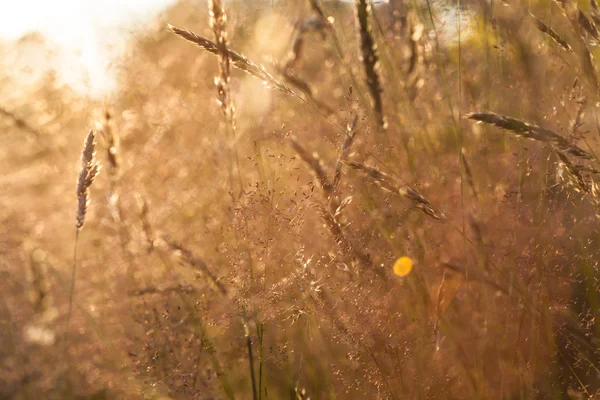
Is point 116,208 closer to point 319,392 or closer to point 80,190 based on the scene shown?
point 80,190

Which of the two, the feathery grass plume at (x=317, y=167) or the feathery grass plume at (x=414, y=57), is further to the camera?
the feathery grass plume at (x=414, y=57)

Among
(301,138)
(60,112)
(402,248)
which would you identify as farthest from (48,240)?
(402,248)

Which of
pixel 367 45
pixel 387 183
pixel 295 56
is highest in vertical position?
pixel 295 56

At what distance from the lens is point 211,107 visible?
7.33 ft

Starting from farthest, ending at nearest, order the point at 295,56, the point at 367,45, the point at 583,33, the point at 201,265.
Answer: the point at 295,56 → the point at 201,265 → the point at 367,45 → the point at 583,33

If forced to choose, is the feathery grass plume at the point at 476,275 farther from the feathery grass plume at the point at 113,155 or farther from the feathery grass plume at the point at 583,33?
the feathery grass plume at the point at 113,155

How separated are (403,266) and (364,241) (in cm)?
10

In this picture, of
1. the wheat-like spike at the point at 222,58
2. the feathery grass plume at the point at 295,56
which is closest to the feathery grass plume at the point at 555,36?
the feathery grass plume at the point at 295,56

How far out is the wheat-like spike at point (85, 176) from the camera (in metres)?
1.29

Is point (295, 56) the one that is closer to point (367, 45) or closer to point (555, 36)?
point (367, 45)

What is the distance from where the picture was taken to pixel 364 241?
1.22 meters

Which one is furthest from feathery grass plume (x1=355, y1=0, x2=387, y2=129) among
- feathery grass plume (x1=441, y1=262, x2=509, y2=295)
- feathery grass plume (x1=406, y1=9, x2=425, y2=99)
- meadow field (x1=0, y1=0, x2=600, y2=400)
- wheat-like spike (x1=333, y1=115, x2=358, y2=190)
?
feathery grass plume (x1=441, y1=262, x2=509, y2=295)

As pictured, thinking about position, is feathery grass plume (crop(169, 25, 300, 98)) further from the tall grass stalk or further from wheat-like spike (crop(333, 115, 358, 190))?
the tall grass stalk

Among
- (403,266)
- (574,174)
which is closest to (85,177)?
(403,266)
